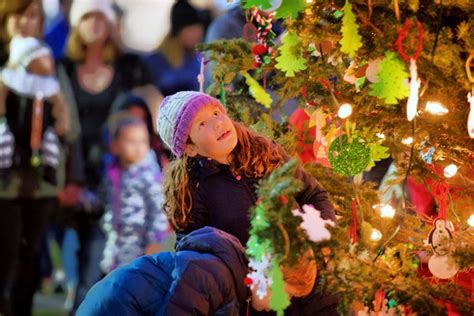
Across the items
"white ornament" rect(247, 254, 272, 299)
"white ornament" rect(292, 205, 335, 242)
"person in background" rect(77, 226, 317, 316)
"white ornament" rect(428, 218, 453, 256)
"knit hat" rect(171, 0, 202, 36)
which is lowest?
"knit hat" rect(171, 0, 202, 36)

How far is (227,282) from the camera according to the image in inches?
93.9

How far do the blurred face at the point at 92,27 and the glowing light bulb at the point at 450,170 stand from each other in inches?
136

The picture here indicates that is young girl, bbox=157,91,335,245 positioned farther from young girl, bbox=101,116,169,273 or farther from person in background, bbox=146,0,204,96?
person in background, bbox=146,0,204,96

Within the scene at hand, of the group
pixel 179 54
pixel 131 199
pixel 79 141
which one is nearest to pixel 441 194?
pixel 131 199

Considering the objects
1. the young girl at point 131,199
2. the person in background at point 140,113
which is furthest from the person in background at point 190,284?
the person in background at point 140,113

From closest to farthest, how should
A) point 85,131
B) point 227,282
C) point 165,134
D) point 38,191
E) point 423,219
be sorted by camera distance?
point 227,282 < point 423,219 < point 165,134 < point 38,191 < point 85,131

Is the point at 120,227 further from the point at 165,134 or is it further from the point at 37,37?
the point at 165,134

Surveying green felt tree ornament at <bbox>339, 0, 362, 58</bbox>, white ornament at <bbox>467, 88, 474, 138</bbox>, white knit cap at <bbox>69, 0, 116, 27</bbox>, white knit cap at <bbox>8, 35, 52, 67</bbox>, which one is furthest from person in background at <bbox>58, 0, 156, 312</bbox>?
white ornament at <bbox>467, 88, 474, 138</bbox>

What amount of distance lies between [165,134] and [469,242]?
3.54 ft

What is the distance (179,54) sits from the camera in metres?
5.91

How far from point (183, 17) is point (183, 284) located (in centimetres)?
385

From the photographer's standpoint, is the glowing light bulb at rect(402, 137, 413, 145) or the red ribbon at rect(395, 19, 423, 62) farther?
the glowing light bulb at rect(402, 137, 413, 145)

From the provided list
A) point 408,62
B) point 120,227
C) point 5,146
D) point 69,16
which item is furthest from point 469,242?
point 69,16

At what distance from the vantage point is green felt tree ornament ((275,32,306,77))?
257cm
